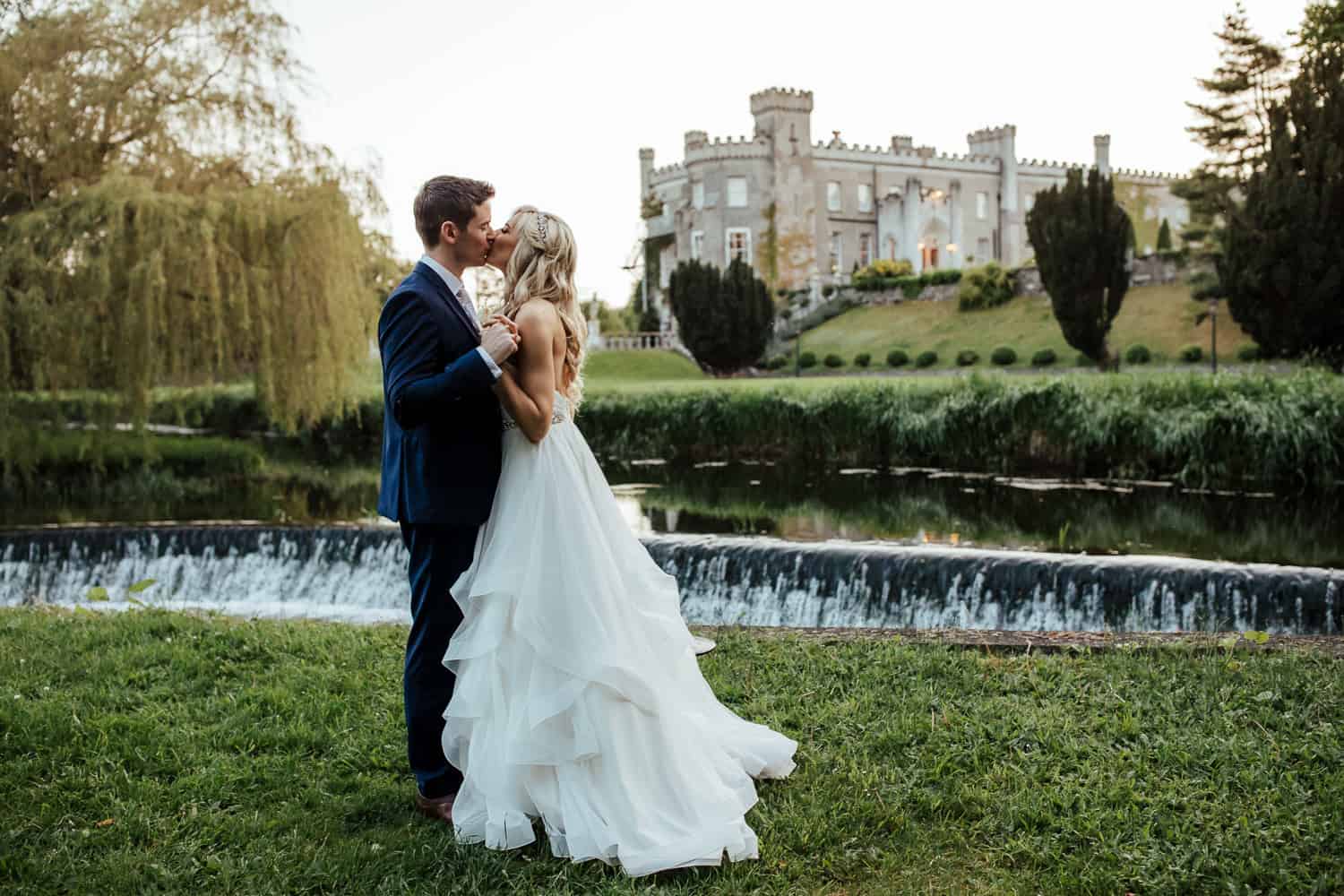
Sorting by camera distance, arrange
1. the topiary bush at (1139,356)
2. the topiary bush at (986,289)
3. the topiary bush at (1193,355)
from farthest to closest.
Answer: the topiary bush at (986,289)
the topiary bush at (1139,356)
the topiary bush at (1193,355)

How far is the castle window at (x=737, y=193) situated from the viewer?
139 ft

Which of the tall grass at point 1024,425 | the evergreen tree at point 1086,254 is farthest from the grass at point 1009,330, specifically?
the tall grass at point 1024,425

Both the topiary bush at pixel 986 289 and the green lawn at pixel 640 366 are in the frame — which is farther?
the topiary bush at pixel 986 289

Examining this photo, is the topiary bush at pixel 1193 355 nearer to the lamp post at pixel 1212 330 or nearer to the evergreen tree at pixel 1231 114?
the lamp post at pixel 1212 330

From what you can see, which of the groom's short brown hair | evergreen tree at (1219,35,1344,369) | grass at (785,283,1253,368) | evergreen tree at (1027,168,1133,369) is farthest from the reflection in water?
grass at (785,283,1253,368)

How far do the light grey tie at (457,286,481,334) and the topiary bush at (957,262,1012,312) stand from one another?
1080 inches

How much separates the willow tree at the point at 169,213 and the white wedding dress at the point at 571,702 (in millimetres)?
9556

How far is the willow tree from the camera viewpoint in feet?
36.8

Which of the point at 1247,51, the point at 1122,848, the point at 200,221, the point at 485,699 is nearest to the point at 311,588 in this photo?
the point at 200,221

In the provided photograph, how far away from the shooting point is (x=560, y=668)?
285 cm

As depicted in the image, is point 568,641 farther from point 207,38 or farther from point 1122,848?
point 207,38

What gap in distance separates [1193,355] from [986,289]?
8.32 metres

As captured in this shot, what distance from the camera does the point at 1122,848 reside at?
8.87ft

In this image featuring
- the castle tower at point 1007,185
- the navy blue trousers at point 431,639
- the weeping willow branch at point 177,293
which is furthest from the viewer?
the castle tower at point 1007,185
